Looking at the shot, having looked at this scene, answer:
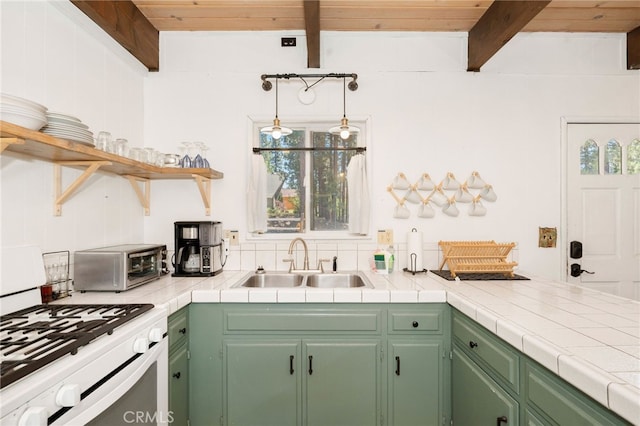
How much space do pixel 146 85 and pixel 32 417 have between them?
2.38 metres

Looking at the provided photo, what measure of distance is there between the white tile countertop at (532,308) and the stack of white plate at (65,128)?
0.78 metres

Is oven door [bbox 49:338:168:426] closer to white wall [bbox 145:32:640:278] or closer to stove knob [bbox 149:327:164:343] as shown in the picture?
stove knob [bbox 149:327:164:343]

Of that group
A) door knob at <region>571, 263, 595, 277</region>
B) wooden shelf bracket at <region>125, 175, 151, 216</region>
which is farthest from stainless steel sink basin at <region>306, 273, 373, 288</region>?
door knob at <region>571, 263, 595, 277</region>

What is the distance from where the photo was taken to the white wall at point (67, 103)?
1440 millimetres

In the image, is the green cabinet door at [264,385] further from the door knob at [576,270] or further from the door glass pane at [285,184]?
the door knob at [576,270]

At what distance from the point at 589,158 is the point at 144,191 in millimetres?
3445

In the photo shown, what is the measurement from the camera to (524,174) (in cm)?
248

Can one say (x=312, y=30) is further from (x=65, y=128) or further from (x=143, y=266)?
(x=143, y=266)

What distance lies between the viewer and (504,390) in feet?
4.18

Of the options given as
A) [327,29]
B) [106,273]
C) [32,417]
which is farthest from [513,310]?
[327,29]

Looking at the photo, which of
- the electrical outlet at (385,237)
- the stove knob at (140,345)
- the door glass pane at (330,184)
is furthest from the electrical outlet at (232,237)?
the stove knob at (140,345)

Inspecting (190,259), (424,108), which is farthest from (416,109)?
(190,259)

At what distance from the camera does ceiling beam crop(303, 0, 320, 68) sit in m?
1.94

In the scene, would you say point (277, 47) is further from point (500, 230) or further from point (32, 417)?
point (32, 417)
